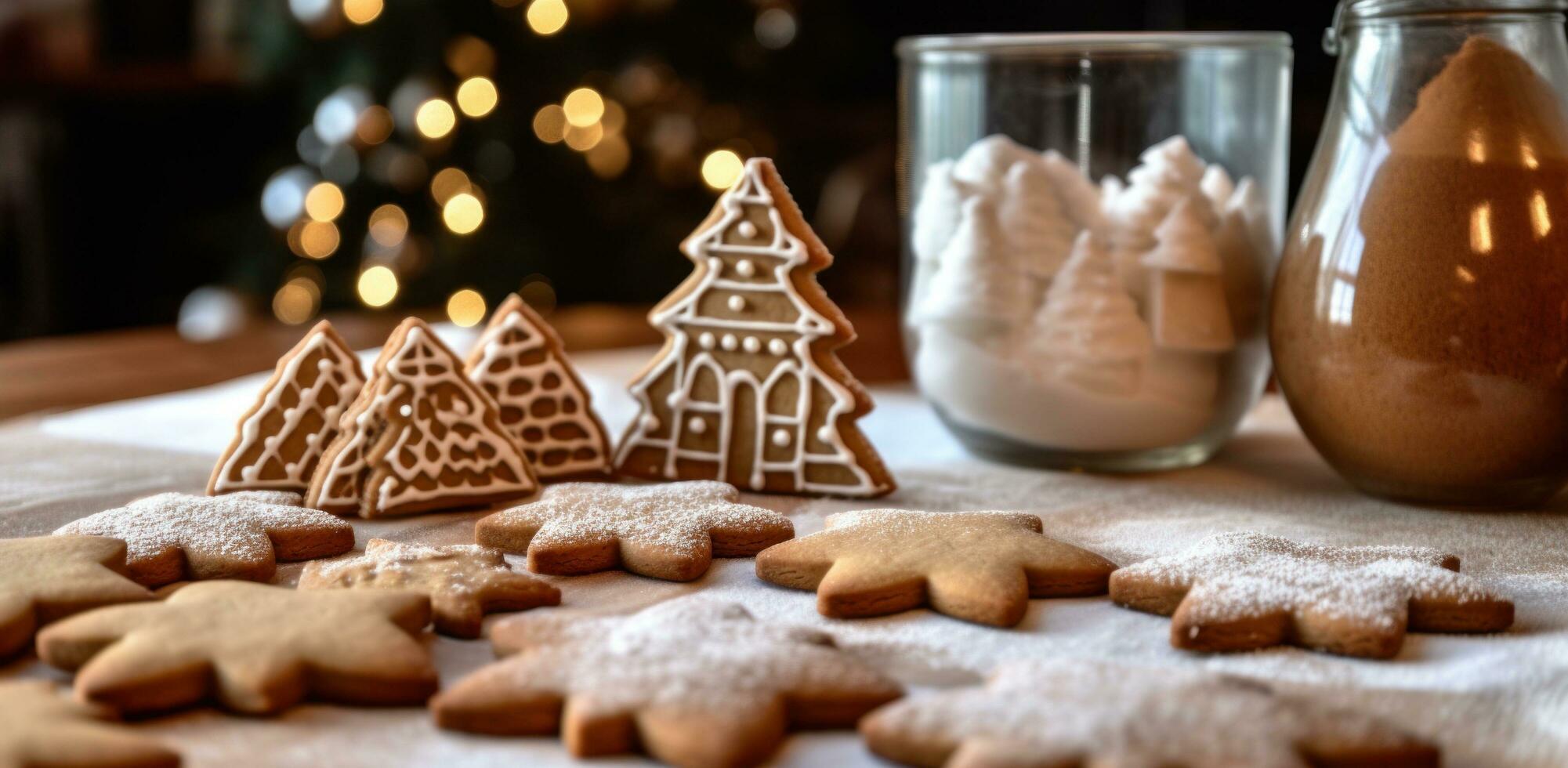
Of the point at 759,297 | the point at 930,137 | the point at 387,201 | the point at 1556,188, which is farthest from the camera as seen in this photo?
the point at 387,201

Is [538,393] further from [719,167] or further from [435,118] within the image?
[719,167]

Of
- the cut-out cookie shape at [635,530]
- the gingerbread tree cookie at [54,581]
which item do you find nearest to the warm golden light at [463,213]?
the cut-out cookie shape at [635,530]

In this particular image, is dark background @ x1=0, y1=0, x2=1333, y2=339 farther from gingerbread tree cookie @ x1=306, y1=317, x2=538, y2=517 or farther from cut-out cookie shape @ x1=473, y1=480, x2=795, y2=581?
cut-out cookie shape @ x1=473, y1=480, x2=795, y2=581

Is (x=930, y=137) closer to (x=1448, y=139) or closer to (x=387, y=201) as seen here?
(x=1448, y=139)

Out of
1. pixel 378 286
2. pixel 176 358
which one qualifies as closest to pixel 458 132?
pixel 378 286

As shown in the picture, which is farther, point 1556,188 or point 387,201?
point 387,201

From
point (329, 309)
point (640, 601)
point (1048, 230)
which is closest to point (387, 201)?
point (329, 309)
